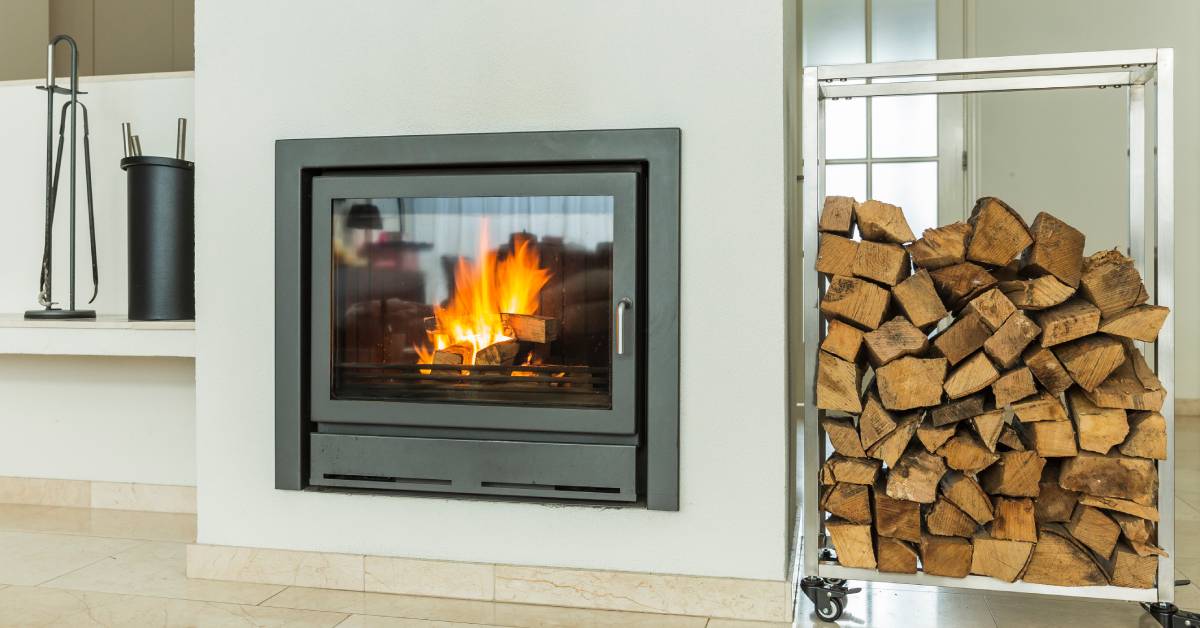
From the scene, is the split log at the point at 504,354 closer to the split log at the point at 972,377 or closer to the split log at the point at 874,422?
the split log at the point at 874,422

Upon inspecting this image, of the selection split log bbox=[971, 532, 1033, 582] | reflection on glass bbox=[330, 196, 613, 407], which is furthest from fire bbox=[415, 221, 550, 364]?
split log bbox=[971, 532, 1033, 582]

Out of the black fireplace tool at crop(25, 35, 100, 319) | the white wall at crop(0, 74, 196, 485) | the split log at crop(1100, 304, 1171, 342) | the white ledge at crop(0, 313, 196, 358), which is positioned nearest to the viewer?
the split log at crop(1100, 304, 1171, 342)

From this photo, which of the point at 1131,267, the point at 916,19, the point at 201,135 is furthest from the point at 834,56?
Result: the point at 201,135

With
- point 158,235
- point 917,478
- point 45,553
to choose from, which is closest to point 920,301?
point 917,478

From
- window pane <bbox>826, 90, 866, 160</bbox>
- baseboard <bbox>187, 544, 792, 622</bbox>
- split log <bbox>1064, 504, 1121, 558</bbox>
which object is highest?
window pane <bbox>826, 90, 866, 160</bbox>

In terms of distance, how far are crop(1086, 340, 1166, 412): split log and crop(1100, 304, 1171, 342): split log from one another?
0.06 metres

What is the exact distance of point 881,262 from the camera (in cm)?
175

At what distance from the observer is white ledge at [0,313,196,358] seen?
2250 millimetres

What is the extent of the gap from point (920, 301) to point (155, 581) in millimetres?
1774

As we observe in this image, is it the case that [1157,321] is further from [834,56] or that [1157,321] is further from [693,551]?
[834,56]

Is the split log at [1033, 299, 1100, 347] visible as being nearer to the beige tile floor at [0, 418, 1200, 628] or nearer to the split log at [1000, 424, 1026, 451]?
the split log at [1000, 424, 1026, 451]

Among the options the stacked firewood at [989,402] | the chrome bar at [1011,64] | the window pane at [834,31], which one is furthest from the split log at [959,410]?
the window pane at [834,31]

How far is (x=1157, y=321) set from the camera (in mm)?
1626

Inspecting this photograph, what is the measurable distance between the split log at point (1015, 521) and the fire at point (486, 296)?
101 cm
